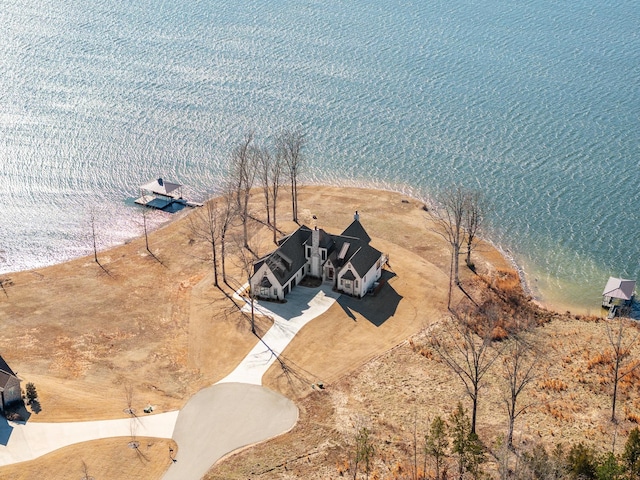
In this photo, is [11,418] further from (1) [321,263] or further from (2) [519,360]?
(2) [519,360]

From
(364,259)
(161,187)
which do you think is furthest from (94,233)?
(364,259)

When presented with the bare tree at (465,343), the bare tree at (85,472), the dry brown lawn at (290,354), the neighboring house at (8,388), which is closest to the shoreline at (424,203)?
the dry brown lawn at (290,354)

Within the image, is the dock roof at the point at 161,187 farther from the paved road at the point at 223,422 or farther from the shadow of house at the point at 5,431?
the shadow of house at the point at 5,431

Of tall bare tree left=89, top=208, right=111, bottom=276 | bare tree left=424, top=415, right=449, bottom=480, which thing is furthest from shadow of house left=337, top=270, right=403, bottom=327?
tall bare tree left=89, top=208, right=111, bottom=276

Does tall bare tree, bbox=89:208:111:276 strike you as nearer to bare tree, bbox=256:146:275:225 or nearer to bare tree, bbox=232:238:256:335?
bare tree, bbox=232:238:256:335

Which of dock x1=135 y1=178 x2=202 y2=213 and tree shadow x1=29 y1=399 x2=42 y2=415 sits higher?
dock x1=135 y1=178 x2=202 y2=213

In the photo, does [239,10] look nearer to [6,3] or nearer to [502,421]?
[6,3]

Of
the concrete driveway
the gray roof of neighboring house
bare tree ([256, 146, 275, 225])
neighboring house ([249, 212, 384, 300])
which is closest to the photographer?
the concrete driveway
